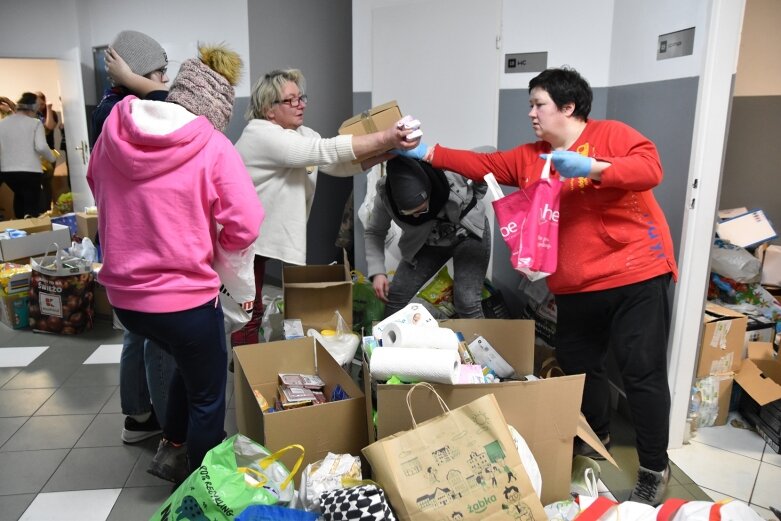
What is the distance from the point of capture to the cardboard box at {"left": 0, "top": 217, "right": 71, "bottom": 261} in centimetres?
400

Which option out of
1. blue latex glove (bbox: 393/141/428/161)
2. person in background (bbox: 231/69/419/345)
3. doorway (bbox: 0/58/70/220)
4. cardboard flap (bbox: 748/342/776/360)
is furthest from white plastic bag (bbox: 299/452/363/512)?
doorway (bbox: 0/58/70/220)

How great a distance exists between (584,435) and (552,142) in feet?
3.21

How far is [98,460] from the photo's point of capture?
7.58 feet

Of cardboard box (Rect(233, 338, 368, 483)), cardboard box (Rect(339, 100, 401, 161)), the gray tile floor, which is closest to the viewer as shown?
cardboard box (Rect(233, 338, 368, 483))

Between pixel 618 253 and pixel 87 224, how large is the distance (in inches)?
173

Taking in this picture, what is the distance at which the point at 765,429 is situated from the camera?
2463 millimetres

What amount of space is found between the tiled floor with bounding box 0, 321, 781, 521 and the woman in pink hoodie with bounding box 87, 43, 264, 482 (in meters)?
0.63

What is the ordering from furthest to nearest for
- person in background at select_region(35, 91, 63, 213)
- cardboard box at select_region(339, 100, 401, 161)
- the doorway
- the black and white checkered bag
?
the doorway < person in background at select_region(35, 91, 63, 213) < cardboard box at select_region(339, 100, 401, 161) < the black and white checkered bag

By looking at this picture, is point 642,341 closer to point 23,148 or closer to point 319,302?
point 319,302

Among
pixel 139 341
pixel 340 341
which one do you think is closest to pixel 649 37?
pixel 340 341

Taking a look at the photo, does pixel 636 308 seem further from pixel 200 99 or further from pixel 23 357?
pixel 23 357

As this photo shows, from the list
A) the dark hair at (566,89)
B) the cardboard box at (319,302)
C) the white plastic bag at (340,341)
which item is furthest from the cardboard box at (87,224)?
the dark hair at (566,89)

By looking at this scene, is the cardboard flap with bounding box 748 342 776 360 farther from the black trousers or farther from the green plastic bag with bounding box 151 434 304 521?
the green plastic bag with bounding box 151 434 304 521

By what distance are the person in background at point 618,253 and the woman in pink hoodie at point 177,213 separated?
102cm
